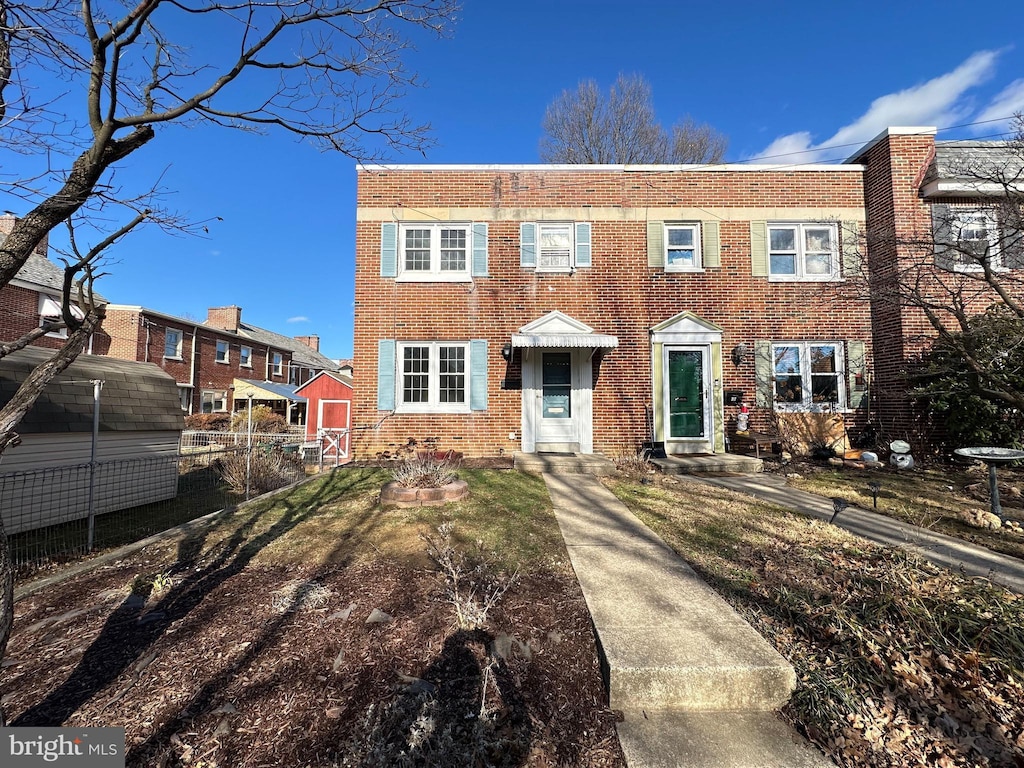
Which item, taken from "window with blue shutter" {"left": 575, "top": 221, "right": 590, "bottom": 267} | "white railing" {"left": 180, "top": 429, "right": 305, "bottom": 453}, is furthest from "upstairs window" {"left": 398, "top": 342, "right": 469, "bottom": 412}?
"white railing" {"left": 180, "top": 429, "right": 305, "bottom": 453}

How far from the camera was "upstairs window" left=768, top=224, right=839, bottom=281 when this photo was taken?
10602mm

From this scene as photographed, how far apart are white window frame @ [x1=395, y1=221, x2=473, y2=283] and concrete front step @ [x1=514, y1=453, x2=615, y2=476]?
4758 mm

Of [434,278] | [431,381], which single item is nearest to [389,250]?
[434,278]

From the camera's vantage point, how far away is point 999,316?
819cm

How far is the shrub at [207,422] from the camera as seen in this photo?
20281 millimetres

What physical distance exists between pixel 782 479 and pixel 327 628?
325 inches

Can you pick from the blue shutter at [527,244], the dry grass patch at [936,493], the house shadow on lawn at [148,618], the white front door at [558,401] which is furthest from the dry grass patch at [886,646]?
the blue shutter at [527,244]

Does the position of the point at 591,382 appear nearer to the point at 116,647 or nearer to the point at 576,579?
the point at 576,579

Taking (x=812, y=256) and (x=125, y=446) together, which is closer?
(x=125, y=446)

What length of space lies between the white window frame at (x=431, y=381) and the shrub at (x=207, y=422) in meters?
14.6

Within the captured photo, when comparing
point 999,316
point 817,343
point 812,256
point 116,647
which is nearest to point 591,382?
point 817,343

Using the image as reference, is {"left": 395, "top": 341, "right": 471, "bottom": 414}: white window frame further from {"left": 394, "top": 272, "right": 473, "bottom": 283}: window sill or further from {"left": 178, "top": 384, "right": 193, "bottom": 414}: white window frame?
{"left": 178, "top": 384, "right": 193, "bottom": 414}: white window frame

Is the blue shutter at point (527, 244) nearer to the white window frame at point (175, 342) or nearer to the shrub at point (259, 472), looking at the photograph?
the shrub at point (259, 472)

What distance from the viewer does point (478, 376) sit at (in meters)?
10.5
